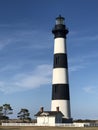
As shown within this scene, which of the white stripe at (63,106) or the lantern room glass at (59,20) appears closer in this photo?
the white stripe at (63,106)

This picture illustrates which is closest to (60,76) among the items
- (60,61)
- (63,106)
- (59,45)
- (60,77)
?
(60,77)

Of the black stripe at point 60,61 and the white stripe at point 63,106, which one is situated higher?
the black stripe at point 60,61

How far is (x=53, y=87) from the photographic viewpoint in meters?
61.9

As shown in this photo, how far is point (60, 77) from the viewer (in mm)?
61594

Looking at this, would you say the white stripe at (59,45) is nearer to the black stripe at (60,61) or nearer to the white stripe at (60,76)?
the black stripe at (60,61)

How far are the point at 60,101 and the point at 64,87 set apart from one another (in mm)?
2574

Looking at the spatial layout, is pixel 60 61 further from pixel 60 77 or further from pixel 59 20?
pixel 59 20

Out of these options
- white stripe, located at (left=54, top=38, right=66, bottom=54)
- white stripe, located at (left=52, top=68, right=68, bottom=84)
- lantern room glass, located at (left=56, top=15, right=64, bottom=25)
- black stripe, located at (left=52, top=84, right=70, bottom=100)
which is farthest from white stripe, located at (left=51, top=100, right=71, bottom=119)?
lantern room glass, located at (left=56, top=15, right=64, bottom=25)

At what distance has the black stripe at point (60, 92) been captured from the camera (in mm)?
60812

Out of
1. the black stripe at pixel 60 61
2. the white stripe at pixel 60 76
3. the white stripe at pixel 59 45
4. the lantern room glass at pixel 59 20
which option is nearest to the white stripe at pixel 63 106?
the white stripe at pixel 60 76

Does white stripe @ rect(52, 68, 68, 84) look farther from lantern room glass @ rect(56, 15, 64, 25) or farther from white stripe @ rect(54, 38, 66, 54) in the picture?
lantern room glass @ rect(56, 15, 64, 25)

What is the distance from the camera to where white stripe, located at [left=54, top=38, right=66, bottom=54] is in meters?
62.8

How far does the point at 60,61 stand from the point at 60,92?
18.4ft

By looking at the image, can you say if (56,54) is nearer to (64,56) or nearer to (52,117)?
(64,56)
